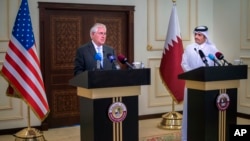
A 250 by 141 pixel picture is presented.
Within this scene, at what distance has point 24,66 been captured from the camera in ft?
15.3

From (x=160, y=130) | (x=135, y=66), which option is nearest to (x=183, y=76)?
(x=135, y=66)

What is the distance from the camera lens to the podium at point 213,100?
3.80 metres

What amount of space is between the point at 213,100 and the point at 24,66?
2.27m

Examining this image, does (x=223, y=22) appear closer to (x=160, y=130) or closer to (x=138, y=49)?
(x=138, y=49)

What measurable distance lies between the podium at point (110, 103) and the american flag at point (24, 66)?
1388mm

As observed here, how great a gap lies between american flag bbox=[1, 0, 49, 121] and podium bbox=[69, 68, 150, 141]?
4.55ft

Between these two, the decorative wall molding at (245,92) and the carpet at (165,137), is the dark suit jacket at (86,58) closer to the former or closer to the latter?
the carpet at (165,137)

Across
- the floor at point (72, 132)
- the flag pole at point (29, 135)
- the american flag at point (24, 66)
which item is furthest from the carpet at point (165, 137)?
the american flag at point (24, 66)

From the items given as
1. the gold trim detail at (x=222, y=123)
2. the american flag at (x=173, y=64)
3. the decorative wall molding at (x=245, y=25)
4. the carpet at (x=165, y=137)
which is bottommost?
the carpet at (x=165, y=137)

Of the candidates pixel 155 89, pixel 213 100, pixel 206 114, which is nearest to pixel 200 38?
pixel 213 100

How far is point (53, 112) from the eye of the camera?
605cm

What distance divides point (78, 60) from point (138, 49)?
274 cm

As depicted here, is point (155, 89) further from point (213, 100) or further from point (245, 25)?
point (213, 100)

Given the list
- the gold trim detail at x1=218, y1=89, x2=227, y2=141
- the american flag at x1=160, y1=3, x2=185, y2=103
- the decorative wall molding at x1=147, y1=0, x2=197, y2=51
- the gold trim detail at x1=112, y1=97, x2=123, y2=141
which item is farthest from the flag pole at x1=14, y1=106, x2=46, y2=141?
the decorative wall molding at x1=147, y1=0, x2=197, y2=51
